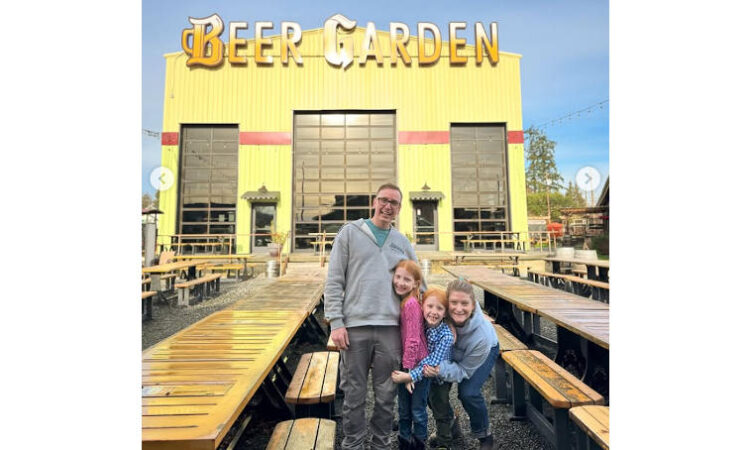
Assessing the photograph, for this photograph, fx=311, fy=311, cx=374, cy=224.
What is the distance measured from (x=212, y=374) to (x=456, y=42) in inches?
65.0

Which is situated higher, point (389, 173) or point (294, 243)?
point (389, 173)

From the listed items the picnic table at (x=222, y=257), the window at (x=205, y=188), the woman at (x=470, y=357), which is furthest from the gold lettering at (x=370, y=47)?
the picnic table at (x=222, y=257)

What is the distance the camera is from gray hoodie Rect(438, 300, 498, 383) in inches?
41.9

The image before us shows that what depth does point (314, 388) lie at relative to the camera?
121 centimetres

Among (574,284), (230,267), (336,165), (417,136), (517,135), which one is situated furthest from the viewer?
(417,136)

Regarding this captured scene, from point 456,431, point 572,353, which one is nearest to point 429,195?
point 572,353

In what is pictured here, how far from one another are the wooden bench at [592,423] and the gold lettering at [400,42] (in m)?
1.52

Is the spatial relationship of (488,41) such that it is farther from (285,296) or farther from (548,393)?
(285,296)

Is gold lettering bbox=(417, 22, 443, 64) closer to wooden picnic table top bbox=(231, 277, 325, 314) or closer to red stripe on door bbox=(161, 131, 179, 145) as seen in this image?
red stripe on door bbox=(161, 131, 179, 145)

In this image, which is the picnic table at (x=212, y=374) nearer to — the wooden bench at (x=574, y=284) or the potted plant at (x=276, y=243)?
the potted plant at (x=276, y=243)
